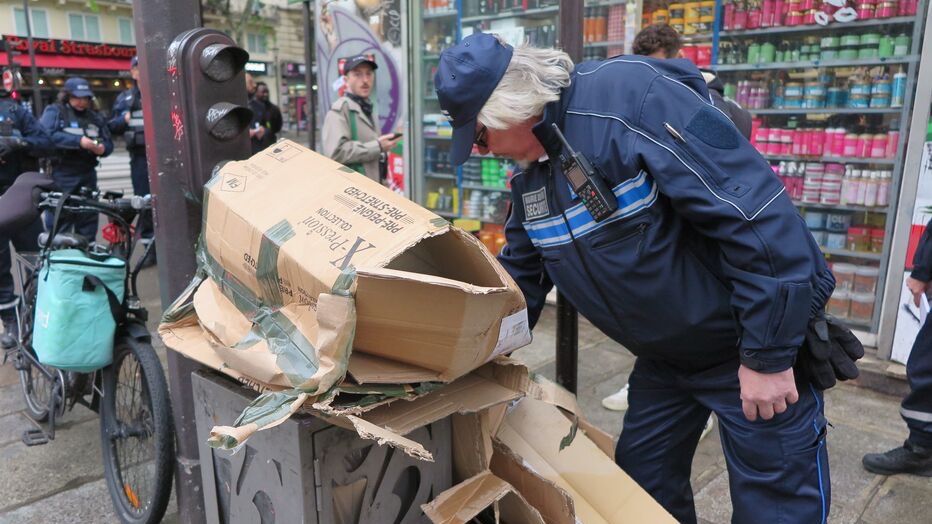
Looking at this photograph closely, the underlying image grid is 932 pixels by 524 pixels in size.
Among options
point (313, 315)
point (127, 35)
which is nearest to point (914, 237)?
point (313, 315)

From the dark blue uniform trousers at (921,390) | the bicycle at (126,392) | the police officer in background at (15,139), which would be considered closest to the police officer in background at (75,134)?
the police officer in background at (15,139)

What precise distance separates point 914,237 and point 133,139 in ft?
23.7

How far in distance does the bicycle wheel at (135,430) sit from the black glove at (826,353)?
89.2 inches

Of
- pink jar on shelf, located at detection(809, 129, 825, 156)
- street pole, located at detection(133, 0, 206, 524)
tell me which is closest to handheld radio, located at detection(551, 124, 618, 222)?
street pole, located at detection(133, 0, 206, 524)

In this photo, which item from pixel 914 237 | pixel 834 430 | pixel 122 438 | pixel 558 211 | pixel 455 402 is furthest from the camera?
pixel 914 237

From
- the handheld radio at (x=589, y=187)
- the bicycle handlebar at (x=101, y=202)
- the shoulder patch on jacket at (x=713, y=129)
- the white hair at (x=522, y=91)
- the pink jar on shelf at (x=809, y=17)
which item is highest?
the pink jar on shelf at (x=809, y=17)

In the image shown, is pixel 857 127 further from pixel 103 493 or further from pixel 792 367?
pixel 103 493

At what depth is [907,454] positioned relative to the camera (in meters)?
3.20

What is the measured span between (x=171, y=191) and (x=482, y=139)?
1162 mm

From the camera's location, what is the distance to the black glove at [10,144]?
5.87 metres

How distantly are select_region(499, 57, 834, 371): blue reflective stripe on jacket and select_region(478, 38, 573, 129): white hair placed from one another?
0.14 feet

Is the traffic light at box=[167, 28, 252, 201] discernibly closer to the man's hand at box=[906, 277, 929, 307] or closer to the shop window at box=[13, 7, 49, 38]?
the man's hand at box=[906, 277, 929, 307]

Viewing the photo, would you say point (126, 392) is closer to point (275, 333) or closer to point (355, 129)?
point (275, 333)

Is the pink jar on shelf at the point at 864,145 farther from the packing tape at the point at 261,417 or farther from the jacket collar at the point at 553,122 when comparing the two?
the packing tape at the point at 261,417
